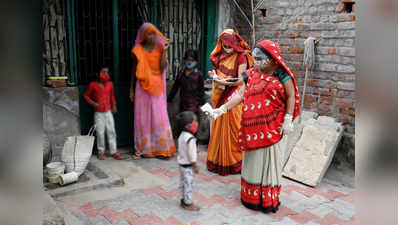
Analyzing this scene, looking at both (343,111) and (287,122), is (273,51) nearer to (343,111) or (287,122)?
(287,122)

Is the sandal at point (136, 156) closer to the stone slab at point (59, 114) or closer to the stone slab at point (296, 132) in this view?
the stone slab at point (59, 114)

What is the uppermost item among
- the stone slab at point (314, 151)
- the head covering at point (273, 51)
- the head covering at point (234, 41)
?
the head covering at point (234, 41)

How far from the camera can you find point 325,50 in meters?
5.27

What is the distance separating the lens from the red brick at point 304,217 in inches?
151

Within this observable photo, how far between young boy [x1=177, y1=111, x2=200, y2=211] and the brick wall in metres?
2.54

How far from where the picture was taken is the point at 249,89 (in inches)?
153

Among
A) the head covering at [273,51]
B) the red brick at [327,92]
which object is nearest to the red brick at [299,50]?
the red brick at [327,92]

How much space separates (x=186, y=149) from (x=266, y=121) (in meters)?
0.93

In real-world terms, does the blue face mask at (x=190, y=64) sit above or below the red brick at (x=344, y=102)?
above

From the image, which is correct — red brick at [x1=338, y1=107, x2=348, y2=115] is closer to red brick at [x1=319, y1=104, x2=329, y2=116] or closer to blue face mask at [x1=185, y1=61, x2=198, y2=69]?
red brick at [x1=319, y1=104, x2=329, y2=116]

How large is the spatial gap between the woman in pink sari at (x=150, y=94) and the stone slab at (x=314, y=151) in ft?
6.68

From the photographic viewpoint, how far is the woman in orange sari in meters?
4.91

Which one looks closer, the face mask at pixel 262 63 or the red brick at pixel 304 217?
the face mask at pixel 262 63
